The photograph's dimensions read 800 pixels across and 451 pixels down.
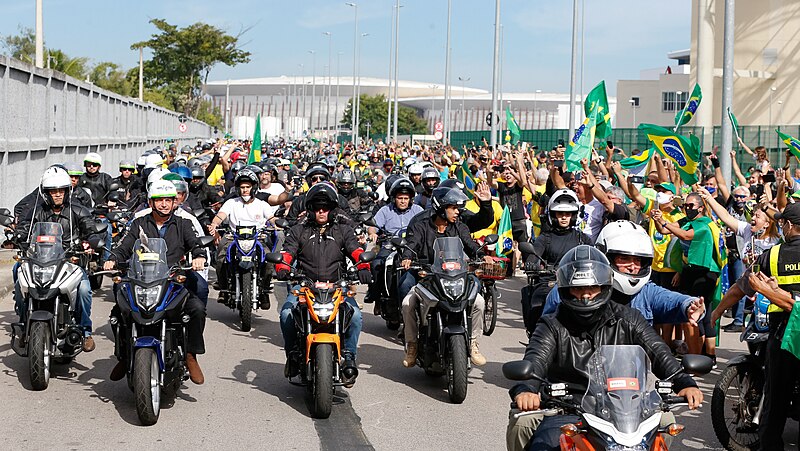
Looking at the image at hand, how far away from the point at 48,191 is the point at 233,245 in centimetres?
259

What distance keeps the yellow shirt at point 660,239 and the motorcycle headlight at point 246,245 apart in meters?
4.23

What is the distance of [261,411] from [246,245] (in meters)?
4.29

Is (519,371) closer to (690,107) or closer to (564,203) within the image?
(564,203)

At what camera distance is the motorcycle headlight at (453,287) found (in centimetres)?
927

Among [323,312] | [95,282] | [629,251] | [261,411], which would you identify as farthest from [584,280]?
[95,282]

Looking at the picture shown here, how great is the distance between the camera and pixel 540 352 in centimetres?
566

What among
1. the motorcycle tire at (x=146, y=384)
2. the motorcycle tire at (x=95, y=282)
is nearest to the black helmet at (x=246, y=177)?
the motorcycle tire at (x=95, y=282)

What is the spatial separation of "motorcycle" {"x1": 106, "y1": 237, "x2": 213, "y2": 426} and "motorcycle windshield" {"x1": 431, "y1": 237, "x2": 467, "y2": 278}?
1.99m

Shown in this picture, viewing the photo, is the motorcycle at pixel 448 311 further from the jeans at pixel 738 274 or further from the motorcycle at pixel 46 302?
the jeans at pixel 738 274

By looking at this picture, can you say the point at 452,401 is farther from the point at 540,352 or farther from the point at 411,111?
the point at 411,111

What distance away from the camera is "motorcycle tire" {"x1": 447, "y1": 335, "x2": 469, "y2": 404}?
902cm

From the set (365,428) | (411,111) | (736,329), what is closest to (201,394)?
(365,428)

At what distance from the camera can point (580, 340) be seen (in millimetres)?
5754

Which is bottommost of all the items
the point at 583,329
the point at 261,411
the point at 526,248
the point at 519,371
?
the point at 261,411
